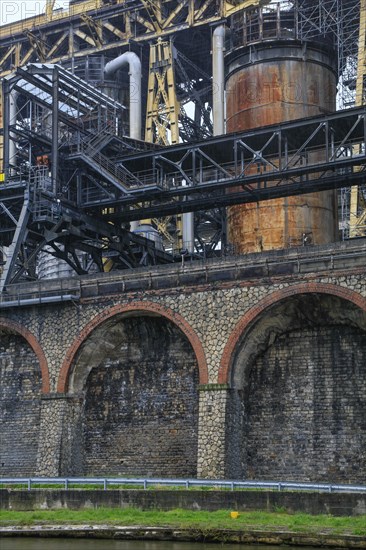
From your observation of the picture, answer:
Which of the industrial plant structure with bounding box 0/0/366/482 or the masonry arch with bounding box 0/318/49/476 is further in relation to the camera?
the masonry arch with bounding box 0/318/49/476

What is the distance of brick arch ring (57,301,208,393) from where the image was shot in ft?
109

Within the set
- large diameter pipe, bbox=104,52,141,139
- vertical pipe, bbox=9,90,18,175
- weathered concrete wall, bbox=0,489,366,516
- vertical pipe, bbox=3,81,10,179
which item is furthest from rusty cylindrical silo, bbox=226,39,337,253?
weathered concrete wall, bbox=0,489,366,516

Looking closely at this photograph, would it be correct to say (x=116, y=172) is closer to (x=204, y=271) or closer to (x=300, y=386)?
(x=204, y=271)

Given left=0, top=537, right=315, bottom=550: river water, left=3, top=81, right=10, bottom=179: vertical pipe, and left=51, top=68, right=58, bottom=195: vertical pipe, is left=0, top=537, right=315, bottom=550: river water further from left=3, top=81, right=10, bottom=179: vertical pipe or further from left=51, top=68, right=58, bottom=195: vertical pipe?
left=3, top=81, right=10, bottom=179: vertical pipe

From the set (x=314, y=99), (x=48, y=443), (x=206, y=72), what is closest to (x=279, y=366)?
(x=48, y=443)

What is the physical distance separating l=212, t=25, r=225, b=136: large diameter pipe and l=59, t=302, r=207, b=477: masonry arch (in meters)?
16.8

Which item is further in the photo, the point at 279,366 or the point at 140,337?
the point at 140,337

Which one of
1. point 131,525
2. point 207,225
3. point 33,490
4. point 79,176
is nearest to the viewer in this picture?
point 131,525

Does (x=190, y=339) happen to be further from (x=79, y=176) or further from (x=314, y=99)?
(x=314, y=99)

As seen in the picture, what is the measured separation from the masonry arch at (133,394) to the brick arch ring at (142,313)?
3 centimetres

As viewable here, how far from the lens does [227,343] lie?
3284 cm

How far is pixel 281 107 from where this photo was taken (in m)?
44.2

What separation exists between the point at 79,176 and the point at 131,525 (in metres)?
20.6

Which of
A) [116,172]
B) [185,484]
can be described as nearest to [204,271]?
[185,484]
